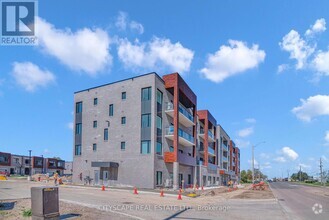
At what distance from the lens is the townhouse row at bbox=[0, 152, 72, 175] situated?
10019 cm

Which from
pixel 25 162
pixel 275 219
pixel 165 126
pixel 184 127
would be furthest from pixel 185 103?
pixel 25 162

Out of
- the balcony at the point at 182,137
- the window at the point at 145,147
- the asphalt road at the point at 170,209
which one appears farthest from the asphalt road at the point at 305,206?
the window at the point at 145,147

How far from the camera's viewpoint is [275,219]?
15273mm

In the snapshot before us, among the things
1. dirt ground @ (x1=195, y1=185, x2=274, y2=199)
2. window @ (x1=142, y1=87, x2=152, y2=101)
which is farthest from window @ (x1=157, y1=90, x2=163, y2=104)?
dirt ground @ (x1=195, y1=185, x2=274, y2=199)

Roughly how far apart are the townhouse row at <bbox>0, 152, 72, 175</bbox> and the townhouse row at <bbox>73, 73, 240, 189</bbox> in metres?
62.1

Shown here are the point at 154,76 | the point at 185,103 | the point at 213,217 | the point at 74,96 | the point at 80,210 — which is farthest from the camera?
the point at 185,103

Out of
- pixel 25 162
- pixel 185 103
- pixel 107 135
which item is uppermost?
pixel 185 103

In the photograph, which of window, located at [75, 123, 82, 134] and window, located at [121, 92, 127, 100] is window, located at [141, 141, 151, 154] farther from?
window, located at [75, 123, 82, 134]

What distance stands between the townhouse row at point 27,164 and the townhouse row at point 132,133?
62.1 m

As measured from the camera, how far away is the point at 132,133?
42.2 m

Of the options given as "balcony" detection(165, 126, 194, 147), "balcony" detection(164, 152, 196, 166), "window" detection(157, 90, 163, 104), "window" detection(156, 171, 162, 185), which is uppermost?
"window" detection(157, 90, 163, 104)

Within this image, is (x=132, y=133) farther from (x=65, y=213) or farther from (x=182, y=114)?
(x=65, y=213)

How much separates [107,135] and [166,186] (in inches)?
411

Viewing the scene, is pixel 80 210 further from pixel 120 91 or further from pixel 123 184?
pixel 120 91
